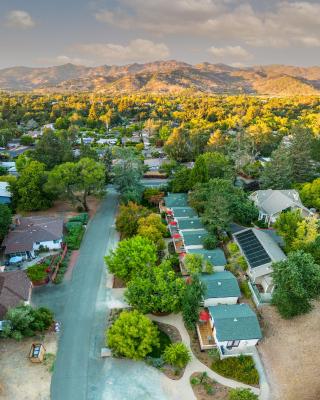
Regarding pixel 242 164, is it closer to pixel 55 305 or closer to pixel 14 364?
pixel 55 305

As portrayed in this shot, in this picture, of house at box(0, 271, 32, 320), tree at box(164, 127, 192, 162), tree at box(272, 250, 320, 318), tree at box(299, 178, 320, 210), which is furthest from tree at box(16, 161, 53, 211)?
tree at box(299, 178, 320, 210)

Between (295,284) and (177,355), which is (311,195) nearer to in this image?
(295,284)

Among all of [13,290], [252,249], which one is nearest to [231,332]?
[252,249]

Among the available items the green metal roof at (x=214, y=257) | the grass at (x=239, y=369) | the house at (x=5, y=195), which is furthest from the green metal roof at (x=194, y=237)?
the house at (x=5, y=195)

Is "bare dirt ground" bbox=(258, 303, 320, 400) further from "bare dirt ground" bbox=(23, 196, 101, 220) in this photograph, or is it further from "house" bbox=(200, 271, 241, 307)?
"bare dirt ground" bbox=(23, 196, 101, 220)

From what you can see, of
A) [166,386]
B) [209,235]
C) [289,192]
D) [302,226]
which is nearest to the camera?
[166,386]

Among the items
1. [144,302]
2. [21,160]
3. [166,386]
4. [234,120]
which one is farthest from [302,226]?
[234,120]
